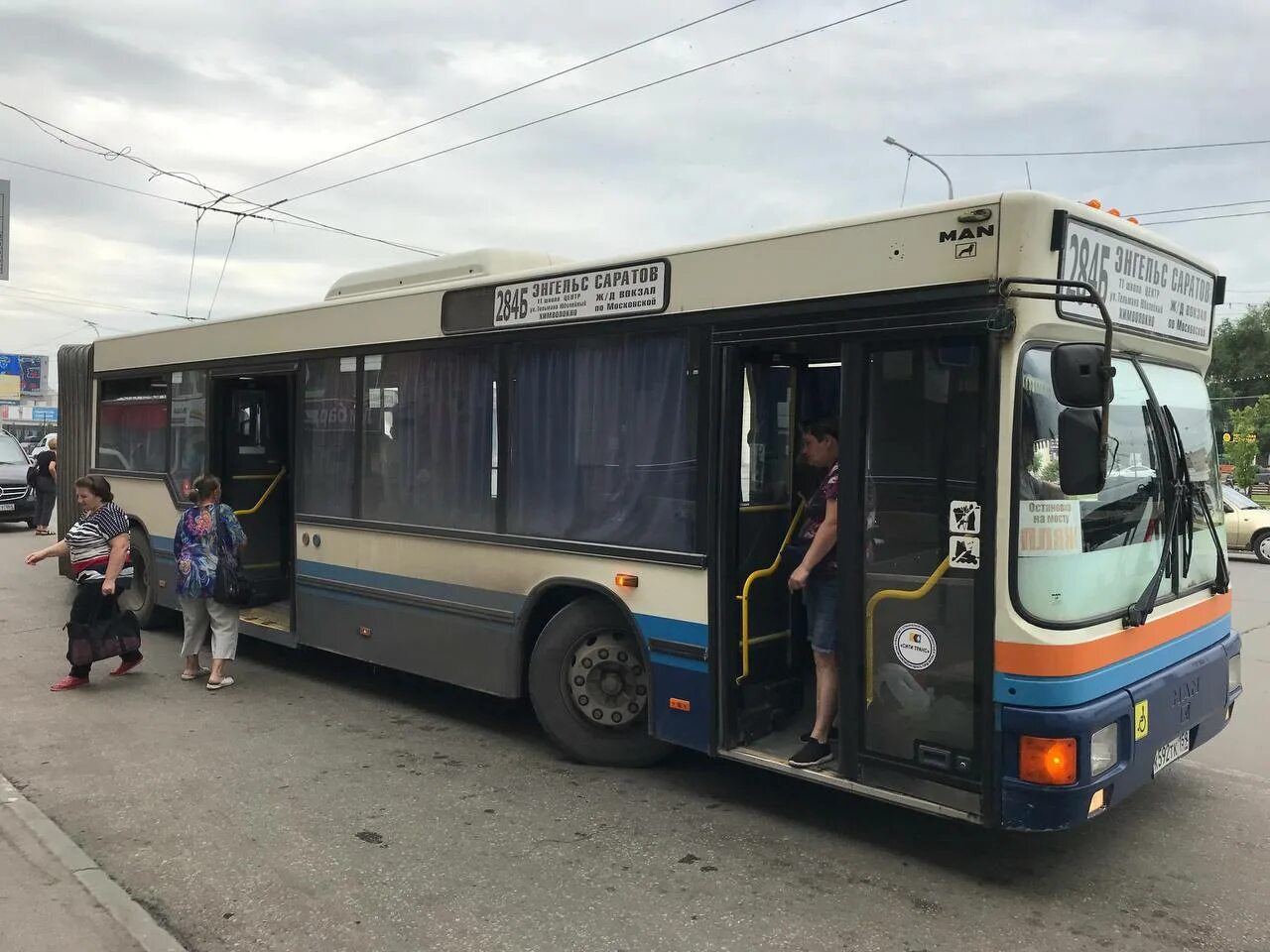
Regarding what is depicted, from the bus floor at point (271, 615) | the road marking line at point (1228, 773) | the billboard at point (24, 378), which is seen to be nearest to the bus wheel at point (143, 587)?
the bus floor at point (271, 615)

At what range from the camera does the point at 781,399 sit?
511 cm

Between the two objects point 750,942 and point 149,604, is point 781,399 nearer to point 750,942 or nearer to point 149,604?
point 750,942

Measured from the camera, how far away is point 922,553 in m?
4.15

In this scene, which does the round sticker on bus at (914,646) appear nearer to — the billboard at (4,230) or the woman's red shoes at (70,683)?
the woman's red shoes at (70,683)

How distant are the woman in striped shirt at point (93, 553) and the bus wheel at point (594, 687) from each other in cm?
362

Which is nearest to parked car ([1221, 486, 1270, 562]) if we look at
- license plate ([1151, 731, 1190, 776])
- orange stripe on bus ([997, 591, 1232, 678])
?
license plate ([1151, 731, 1190, 776])

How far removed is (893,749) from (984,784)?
0.41m

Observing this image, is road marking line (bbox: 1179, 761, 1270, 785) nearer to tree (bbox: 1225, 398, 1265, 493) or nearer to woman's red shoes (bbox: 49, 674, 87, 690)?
woman's red shoes (bbox: 49, 674, 87, 690)

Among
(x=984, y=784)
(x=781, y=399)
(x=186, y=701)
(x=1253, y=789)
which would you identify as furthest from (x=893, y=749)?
(x=186, y=701)

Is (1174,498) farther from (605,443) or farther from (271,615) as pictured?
(271,615)

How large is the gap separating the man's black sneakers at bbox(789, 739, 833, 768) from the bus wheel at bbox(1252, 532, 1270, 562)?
16.1 m

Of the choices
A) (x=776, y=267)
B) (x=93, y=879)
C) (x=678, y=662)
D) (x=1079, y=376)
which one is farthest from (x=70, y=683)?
(x=1079, y=376)

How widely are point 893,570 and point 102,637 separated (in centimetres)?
593

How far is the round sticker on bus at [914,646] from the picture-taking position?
13.5ft
